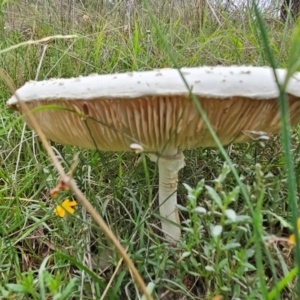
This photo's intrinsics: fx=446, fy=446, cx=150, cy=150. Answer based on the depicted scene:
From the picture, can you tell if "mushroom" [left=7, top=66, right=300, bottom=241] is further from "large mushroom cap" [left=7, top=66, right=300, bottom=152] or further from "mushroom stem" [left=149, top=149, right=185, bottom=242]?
"mushroom stem" [left=149, top=149, right=185, bottom=242]

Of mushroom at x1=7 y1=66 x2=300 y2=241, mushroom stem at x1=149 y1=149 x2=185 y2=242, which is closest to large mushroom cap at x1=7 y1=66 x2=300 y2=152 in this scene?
mushroom at x1=7 y1=66 x2=300 y2=241

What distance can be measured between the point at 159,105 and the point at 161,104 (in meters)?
0.01

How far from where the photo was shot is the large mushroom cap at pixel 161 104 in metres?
0.81

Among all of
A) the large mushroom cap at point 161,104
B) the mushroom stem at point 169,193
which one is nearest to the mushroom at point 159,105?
the large mushroom cap at point 161,104

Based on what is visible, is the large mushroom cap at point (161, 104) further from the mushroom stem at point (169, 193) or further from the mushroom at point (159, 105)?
the mushroom stem at point (169, 193)

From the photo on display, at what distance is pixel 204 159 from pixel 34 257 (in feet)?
2.16

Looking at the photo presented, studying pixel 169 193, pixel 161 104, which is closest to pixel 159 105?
pixel 161 104

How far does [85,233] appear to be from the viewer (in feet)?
4.11

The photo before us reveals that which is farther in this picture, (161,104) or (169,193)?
(169,193)

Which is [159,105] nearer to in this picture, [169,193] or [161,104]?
[161,104]

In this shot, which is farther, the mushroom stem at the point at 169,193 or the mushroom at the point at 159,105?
the mushroom stem at the point at 169,193

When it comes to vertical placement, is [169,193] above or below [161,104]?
below

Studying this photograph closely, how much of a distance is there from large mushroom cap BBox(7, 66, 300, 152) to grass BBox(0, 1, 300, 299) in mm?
90

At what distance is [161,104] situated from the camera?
0.88 metres
